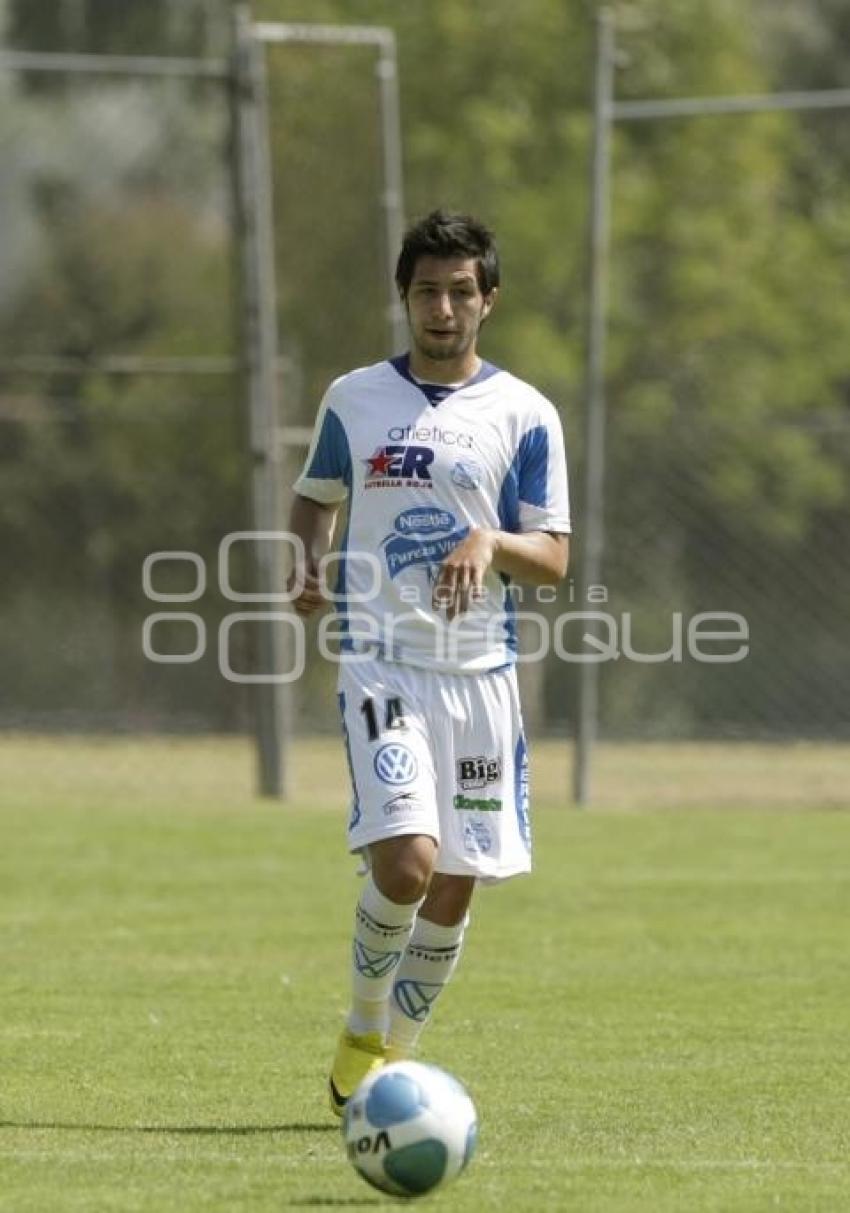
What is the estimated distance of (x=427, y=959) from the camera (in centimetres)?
688

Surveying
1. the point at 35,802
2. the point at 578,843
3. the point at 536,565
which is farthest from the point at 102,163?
the point at 536,565

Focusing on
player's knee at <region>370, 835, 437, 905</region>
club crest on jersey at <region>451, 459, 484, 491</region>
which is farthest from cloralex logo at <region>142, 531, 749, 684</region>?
player's knee at <region>370, 835, 437, 905</region>

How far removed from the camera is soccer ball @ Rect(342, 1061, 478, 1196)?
215 inches

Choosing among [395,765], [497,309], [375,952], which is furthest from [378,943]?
[497,309]

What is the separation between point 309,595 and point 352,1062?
122 cm

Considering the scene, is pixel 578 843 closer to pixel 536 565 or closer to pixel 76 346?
pixel 536 565

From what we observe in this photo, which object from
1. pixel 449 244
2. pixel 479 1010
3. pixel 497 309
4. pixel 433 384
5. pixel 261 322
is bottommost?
pixel 497 309

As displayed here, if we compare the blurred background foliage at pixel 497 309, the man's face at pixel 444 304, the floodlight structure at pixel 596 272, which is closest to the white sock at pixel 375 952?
the man's face at pixel 444 304

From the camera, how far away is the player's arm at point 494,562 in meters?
6.25

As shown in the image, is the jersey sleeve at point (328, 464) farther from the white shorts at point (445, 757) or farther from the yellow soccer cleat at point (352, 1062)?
the yellow soccer cleat at point (352, 1062)

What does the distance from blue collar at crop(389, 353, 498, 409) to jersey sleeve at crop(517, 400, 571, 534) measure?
19cm

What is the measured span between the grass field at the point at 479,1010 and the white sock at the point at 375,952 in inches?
11.6

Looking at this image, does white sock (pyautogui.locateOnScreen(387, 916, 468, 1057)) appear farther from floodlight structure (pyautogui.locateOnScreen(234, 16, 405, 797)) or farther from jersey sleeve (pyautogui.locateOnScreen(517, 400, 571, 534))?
floodlight structure (pyautogui.locateOnScreen(234, 16, 405, 797))

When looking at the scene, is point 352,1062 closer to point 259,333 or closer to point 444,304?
point 444,304
